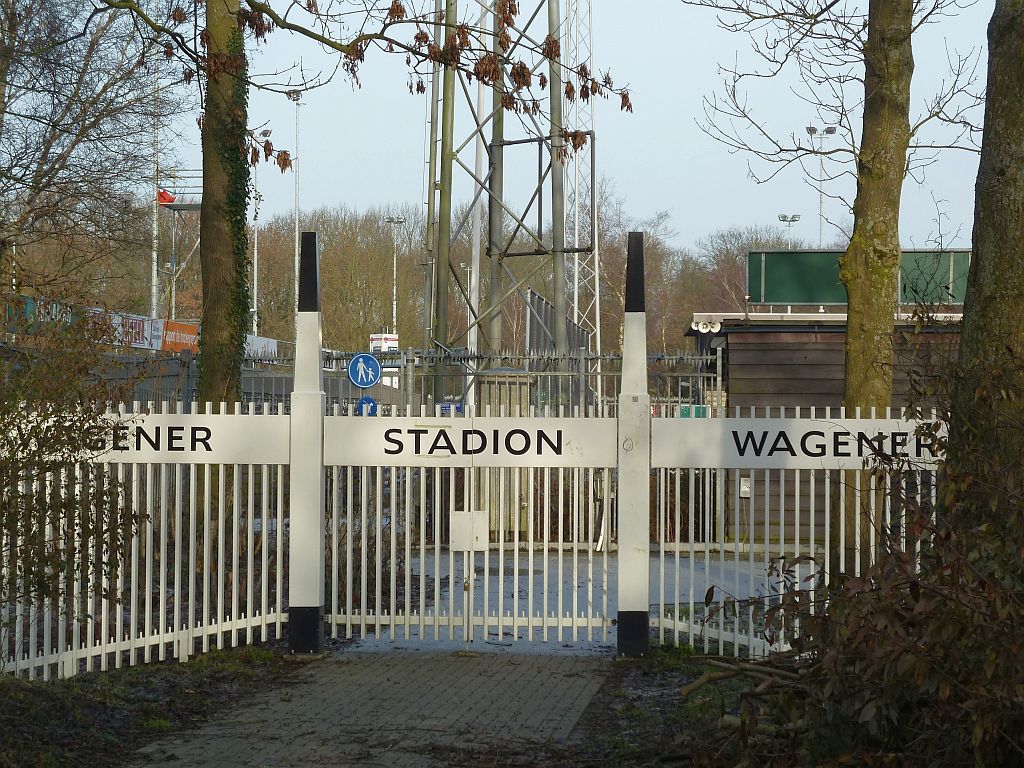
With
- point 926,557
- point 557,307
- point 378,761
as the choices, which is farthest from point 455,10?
point 926,557

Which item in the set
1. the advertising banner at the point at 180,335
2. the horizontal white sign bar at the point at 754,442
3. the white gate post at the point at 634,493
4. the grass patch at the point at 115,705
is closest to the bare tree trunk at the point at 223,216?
the grass patch at the point at 115,705

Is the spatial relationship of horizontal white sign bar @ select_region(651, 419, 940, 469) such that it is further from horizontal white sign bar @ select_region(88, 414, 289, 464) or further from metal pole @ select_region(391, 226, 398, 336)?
metal pole @ select_region(391, 226, 398, 336)

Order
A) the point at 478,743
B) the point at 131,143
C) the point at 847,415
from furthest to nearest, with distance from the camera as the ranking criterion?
the point at 131,143 < the point at 847,415 < the point at 478,743

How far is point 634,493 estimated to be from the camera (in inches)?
363

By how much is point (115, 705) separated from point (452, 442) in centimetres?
310

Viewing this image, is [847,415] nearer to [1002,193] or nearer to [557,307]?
[1002,193]

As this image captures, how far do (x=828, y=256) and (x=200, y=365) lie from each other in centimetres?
1111

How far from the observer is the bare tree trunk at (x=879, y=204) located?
10.1 m

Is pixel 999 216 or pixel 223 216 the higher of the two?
pixel 223 216

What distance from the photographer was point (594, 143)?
18.0 meters

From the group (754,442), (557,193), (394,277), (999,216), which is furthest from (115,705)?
(394,277)

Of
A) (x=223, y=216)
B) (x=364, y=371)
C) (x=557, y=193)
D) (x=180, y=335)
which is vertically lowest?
(x=364, y=371)

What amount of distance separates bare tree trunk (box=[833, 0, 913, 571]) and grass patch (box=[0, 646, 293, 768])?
4879 mm

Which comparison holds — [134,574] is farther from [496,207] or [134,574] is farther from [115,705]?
[496,207]
